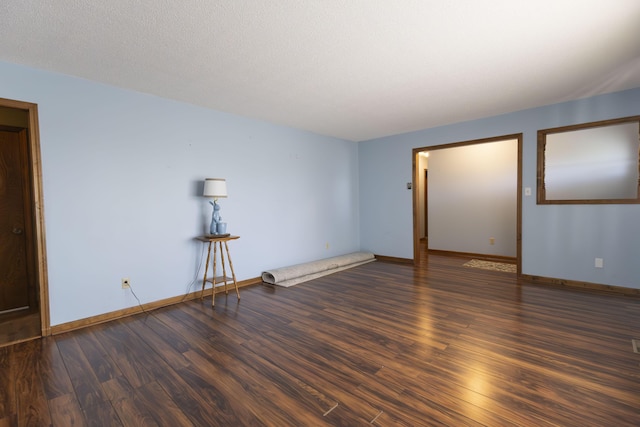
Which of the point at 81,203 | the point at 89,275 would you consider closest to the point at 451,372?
the point at 89,275

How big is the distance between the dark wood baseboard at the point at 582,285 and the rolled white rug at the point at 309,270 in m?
2.59

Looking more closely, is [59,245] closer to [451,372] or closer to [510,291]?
[451,372]

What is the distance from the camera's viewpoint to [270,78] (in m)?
2.83

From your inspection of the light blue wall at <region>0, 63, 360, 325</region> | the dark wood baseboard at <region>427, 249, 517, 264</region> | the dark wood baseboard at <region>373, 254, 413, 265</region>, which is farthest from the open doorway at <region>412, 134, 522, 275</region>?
the light blue wall at <region>0, 63, 360, 325</region>

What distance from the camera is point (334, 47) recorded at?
7.51 feet

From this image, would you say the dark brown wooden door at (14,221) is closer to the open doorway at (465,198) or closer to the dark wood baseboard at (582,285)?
the open doorway at (465,198)

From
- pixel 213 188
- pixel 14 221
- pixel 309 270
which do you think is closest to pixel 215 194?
pixel 213 188

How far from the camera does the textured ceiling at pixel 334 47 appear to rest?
72.9 inches

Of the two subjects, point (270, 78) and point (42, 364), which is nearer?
point (42, 364)

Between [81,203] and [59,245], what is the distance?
42 cm

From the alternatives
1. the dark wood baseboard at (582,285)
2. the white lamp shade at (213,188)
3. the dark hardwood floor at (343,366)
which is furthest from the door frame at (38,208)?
the dark wood baseboard at (582,285)

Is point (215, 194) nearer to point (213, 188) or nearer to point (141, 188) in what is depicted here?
point (213, 188)

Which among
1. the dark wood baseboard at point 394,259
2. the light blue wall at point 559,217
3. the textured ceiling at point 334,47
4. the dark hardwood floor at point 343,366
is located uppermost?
the textured ceiling at point 334,47

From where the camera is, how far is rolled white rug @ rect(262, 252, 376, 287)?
13.7 feet
